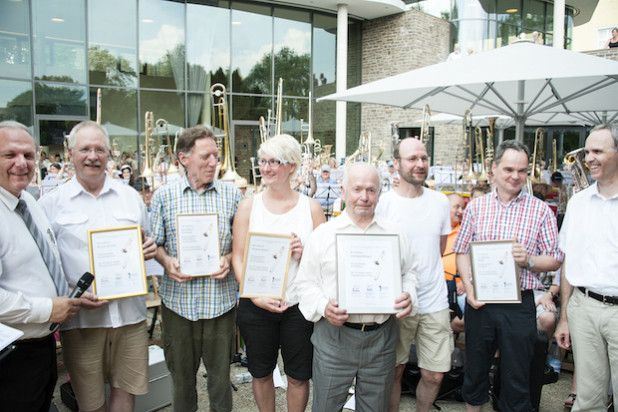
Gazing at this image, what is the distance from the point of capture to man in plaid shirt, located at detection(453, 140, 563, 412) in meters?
2.86

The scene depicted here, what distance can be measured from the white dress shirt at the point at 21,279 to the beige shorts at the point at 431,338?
2.14 metres

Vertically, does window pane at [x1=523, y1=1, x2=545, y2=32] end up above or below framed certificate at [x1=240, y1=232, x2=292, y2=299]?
above

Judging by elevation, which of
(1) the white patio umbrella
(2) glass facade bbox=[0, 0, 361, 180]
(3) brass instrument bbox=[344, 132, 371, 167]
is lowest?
(3) brass instrument bbox=[344, 132, 371, 167]

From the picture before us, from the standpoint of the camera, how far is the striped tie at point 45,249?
229cm

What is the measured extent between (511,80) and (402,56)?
16.7 metres

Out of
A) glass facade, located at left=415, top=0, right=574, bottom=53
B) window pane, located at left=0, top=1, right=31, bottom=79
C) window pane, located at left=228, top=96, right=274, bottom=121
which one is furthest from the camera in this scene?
glass facade, located at left=415, top=0, right=574, bottom=53

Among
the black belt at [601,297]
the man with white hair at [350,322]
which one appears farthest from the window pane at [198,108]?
the black belt at [601,297]

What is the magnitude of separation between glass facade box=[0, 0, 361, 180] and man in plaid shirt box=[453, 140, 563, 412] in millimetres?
14888

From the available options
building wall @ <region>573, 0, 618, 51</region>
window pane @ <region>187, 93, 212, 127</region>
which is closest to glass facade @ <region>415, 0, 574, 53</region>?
building wall @ <region>573, 0, 618, 51</region>

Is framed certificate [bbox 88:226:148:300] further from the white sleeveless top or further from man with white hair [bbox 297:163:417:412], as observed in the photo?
man with white hair [bbox 297:163:417:412]

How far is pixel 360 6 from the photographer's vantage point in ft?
62.8

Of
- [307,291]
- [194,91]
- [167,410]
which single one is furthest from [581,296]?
[194,91]

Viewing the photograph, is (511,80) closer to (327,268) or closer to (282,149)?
(282,149)

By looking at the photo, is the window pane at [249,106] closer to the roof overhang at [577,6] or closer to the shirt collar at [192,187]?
the roof overhang at [577,6]
